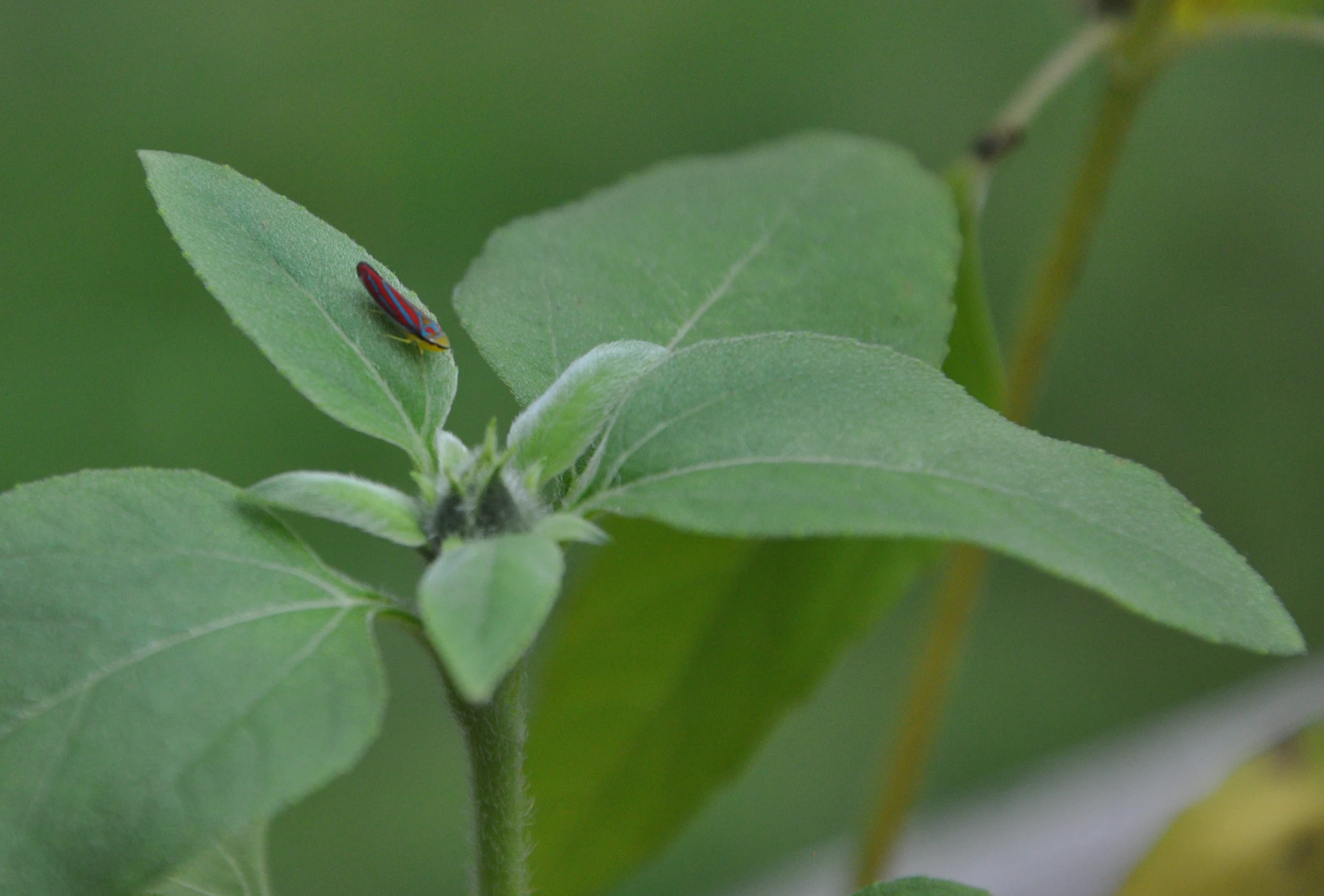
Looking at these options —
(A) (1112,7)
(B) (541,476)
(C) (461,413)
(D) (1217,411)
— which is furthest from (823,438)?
(D) (1217,411)

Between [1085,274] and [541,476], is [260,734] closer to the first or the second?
[541,476]

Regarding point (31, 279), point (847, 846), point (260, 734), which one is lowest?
point (847, 846)

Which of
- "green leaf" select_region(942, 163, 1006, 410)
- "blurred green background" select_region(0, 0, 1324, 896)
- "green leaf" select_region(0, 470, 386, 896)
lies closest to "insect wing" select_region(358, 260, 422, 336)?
"green leaf" select_region(0, 470, 386, 896)

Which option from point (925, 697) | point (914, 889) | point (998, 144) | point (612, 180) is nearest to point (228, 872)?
point (914, 889)

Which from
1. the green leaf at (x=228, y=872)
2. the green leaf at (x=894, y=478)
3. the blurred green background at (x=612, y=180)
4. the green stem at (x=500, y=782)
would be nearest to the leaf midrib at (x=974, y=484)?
the green leaf at (x=894, y=478)

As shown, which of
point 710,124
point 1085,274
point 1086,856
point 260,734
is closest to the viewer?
point 260,734

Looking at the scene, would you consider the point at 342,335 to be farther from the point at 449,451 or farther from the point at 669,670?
the point at 669,670

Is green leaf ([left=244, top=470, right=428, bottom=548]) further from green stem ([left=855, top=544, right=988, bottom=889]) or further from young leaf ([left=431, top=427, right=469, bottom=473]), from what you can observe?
green stem ([left=855, top=544, right=988, bottom=889])
